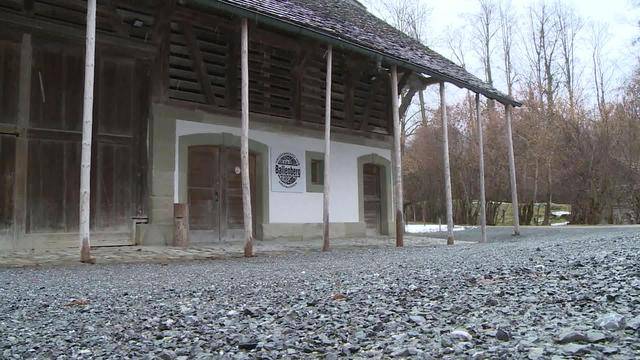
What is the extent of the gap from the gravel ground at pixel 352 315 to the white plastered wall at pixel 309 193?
18.6 ft

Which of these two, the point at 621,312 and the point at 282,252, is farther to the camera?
the point at 282,252

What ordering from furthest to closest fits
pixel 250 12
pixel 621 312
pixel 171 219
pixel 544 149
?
pixel 544 149
pixel 171 219
pixel 250 12
pixel 621 312

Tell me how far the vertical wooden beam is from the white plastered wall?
2.48 meters

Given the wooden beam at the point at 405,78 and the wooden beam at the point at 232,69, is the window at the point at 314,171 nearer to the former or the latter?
the wooden beam at the point at 232,69

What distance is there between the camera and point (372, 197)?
44.7ft

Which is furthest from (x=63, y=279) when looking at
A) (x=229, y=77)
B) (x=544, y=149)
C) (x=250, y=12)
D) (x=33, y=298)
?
(x=544, y=149)

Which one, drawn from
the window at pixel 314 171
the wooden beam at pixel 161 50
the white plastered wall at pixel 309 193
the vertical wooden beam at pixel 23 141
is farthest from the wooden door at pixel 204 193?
the vertical wooden beam at pixel 23 141

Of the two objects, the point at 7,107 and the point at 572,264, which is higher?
the point at 7,107

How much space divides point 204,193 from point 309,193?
2543mm

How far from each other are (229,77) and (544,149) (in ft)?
53.8

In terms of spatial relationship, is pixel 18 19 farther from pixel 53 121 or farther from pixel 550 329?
pixel 550 329

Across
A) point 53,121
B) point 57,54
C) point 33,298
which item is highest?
point 57,54

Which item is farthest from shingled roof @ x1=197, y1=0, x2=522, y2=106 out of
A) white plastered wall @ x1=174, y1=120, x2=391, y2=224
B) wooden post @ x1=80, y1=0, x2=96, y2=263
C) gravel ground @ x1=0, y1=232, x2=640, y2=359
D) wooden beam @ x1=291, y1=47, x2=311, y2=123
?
gravel ground @ x1=0, y1=232, x2=640, y2=359

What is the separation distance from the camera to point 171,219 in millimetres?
9250
